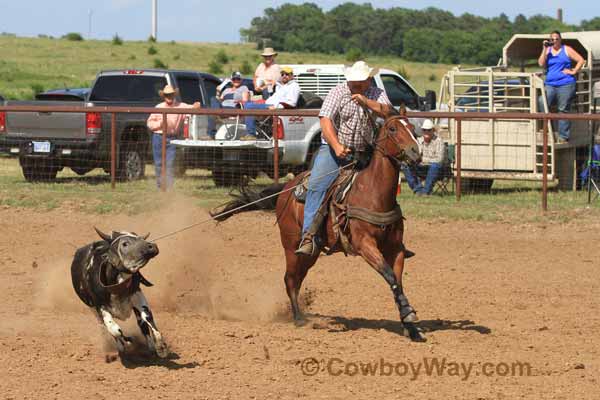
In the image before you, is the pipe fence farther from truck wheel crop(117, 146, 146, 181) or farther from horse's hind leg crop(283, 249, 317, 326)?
horse's hind leg crop(283, 249, 317, 326)

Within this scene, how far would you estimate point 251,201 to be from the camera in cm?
991

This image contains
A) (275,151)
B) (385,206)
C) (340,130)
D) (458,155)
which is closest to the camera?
(385,206)

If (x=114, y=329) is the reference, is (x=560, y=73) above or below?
above

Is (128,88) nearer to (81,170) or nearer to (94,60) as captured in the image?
(81,170)

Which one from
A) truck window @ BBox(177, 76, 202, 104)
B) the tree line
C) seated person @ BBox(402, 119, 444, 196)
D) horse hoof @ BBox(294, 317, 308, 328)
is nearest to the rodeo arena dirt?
horse hoof @ BBox(294, 317, 308, 328)

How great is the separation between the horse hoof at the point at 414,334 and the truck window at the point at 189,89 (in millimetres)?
10805

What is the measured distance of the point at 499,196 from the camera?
52.7 ft

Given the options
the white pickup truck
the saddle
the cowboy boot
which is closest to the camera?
the saddle

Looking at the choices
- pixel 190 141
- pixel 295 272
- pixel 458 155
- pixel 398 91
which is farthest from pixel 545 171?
pixel 295 272

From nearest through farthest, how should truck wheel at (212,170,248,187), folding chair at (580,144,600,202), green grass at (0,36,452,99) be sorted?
folding chair at (580,144,600,202)
truck wheel at (212,170,248,187)
green grass at (0,36,452,99)

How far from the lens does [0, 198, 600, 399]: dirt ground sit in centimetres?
698

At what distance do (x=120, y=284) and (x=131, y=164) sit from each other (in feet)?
30.3

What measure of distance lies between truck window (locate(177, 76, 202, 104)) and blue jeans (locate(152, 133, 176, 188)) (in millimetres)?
2361

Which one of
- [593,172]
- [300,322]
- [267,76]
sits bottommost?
[300,322]
